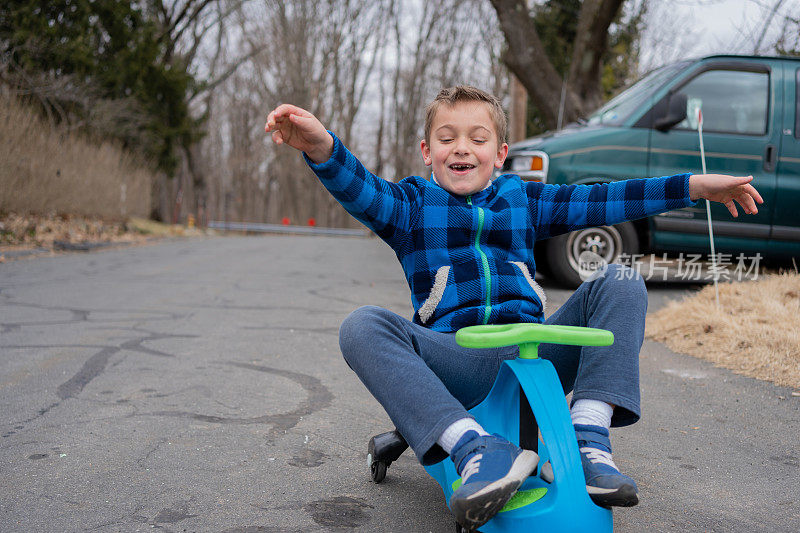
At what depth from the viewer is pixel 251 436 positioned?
2.74m

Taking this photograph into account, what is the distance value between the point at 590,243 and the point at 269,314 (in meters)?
3.11

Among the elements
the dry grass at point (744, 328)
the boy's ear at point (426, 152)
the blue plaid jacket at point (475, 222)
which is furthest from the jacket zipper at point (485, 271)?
the dry grass at point (744, 328)

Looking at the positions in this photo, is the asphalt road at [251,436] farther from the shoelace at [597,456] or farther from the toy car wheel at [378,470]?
the shoelace at [597,456]

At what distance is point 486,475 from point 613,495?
32 cm

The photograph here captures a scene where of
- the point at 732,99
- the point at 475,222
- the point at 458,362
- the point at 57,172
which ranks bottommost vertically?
the point at 458,362

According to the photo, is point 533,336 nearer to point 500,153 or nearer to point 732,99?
point 500,153

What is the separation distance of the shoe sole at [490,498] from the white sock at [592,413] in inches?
12.2

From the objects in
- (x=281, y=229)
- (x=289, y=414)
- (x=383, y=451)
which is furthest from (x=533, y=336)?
(x=281, y=229)

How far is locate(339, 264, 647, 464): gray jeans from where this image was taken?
1789 mm

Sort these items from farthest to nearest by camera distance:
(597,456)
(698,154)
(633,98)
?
1. (633,98)
2. (698,154)
3. (597,456)

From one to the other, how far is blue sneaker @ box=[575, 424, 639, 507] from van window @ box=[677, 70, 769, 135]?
222 inches

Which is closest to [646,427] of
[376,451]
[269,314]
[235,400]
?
[376,451]

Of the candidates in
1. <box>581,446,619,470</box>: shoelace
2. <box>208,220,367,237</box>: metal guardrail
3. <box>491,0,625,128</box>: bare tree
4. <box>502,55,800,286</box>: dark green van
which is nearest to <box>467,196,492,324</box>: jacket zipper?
<box>581,446,619,470</box>: shoelace

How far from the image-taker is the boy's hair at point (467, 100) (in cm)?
229
